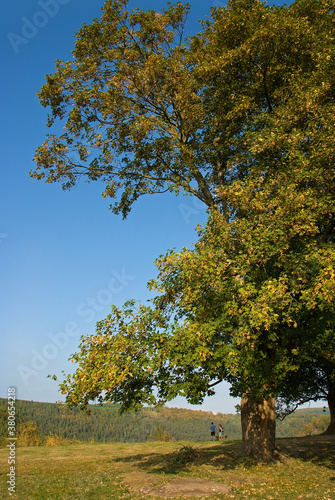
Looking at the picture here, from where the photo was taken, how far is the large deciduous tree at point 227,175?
12.2m

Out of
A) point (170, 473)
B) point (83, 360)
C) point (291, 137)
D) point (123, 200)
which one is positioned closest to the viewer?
point (83, 360)

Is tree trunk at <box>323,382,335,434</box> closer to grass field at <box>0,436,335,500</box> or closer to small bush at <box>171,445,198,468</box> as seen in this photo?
grass field at <box>0,436,335,500</box>

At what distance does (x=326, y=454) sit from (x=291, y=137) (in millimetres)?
15131

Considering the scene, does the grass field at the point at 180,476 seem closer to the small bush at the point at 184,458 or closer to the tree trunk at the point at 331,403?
the small bush at the point at 184,458

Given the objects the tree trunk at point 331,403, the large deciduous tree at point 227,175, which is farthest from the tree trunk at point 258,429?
the tree trunk at point 331,403

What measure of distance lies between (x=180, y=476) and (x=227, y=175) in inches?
592

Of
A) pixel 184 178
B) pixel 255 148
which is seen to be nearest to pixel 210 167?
pixel 184 178

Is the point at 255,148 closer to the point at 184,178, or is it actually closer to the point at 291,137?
the point at 291,137

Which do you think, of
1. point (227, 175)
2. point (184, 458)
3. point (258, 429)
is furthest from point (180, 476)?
point (227, 175)

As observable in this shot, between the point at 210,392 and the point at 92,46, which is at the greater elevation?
the point at 92,46

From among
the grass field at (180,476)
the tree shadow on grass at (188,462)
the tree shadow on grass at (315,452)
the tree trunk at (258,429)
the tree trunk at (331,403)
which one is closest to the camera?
the grass field at (180,476)

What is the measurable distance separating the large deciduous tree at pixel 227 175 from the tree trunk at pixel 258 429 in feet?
0.20

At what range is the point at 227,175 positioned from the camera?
20891mm

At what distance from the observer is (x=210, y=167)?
20.9 metres
